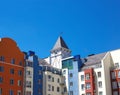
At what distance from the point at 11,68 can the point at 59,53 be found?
2998 cm

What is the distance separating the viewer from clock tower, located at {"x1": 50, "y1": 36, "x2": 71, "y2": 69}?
353 feet

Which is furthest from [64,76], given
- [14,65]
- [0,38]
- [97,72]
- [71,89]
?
[0,38]

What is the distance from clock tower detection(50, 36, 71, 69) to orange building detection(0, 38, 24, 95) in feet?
71.5

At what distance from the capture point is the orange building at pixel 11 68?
265ft

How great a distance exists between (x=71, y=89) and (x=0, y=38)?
31.6 m

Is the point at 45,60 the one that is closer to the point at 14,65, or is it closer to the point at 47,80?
the point at 47,80

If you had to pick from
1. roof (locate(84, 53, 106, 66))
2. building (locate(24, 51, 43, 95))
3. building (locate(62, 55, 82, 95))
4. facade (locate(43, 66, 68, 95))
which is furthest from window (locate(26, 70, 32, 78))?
roof (locate(84, 53, 106, 66))

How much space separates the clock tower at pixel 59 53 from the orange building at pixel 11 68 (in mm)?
21793

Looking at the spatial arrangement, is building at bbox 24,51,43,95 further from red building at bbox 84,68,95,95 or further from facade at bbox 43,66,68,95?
red building at bbox 84,68,95,95

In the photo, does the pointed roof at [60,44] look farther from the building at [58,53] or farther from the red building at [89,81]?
the red building at [89,81]

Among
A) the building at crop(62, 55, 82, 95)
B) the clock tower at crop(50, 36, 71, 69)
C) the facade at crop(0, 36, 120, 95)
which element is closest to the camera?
the facade at crop(0, 36, 120, 95)

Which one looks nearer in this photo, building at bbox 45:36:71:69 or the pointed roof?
building at bbox 45:36:71:69

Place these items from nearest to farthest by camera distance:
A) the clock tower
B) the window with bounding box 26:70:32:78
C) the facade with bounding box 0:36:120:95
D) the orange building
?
the orange building, the facade with bounding box 0:36:120:95, the window with bounding box 26:70:32:78, the clock tower

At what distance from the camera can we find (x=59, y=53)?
110 metres
